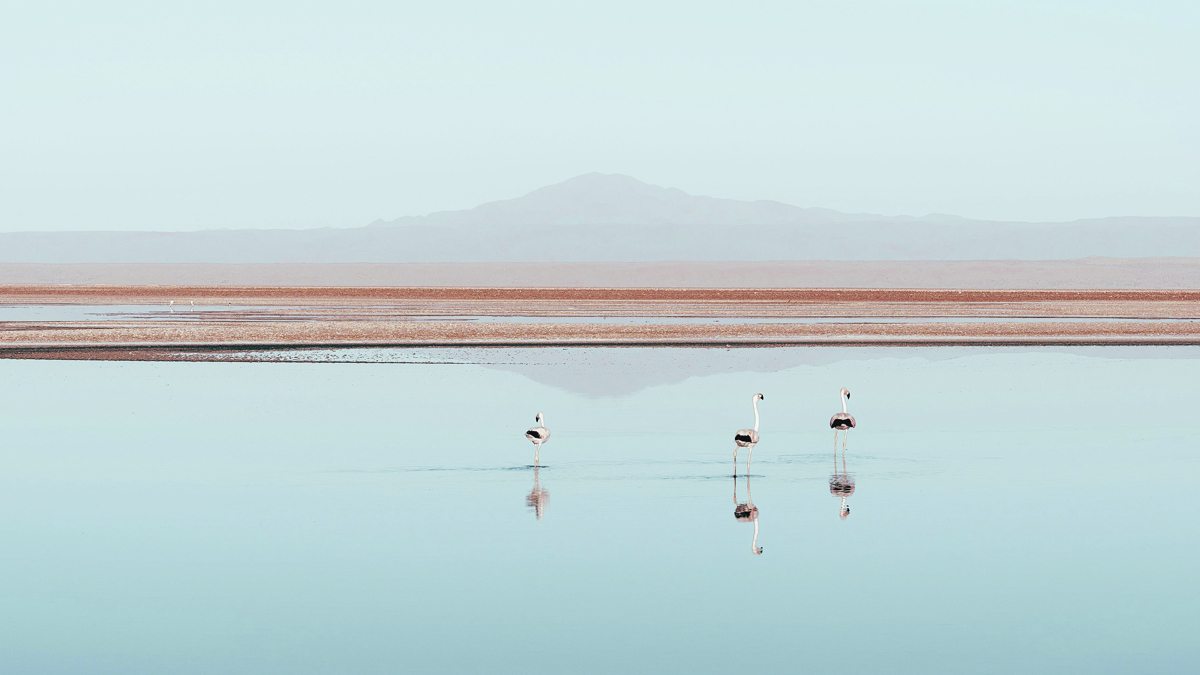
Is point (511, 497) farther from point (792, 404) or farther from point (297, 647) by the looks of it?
point (792, 404)

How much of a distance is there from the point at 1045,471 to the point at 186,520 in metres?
9.17

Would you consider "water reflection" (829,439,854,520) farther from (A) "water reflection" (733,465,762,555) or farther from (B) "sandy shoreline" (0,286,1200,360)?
(B) "sandy shoreline" (0,286,1200,360)

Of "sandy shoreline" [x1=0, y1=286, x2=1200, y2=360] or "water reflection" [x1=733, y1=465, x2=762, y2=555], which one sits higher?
"water reflection" [x1=733, y1=465, x2=762, y2=555]

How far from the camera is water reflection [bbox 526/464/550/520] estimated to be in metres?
15.2

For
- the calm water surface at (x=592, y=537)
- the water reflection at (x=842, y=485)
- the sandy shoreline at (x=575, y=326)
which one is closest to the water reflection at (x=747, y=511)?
the calm water surface at (x=592, y=537)

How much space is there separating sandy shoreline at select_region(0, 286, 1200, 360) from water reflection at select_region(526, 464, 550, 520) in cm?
2271

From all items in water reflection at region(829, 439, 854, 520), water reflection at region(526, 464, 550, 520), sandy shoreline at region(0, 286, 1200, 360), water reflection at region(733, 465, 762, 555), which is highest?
water reflection at region(733, 465, 762, 555)

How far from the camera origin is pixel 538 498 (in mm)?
15992

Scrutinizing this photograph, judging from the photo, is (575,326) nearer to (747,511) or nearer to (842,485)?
(842,485)

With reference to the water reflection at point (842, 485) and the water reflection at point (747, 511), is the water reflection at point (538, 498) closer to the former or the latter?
the water reflection at point (747, 511)

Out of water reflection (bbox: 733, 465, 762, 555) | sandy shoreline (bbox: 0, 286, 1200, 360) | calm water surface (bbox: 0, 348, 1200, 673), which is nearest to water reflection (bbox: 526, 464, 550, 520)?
calm water surface (bbox: 0, 348, 1200, 673)

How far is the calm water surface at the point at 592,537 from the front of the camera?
10156 millimetres

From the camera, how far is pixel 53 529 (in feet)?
46.3

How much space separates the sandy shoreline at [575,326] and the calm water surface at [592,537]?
666 inches
